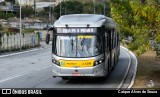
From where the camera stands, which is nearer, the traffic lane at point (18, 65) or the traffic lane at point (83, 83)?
the traffic lane at point (83, 83)

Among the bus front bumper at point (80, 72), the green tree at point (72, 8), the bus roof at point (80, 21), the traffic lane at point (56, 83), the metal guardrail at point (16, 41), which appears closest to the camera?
the traffic lane at point (56, 83)

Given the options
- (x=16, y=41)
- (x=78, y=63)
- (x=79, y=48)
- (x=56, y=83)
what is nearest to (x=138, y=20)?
(x=79, y=48)

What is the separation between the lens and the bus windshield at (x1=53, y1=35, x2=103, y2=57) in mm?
20688

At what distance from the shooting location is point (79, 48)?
20703 millimetres

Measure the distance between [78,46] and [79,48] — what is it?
0.10 meters

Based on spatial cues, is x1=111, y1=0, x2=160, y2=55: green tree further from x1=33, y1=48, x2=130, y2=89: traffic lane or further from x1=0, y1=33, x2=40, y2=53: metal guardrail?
x1=0, y1=33, x2=40, y2=53: metal guardrail

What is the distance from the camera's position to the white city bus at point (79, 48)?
67.2 feet

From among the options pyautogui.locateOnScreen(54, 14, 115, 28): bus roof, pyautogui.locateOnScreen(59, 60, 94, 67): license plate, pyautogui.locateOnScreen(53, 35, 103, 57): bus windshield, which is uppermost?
pyautogui.locateOnScreen(54, 14, 115, 28): bus roof

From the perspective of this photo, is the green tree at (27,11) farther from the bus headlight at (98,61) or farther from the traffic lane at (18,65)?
the bus headlight at (98,61)

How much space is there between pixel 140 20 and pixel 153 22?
0.61 m

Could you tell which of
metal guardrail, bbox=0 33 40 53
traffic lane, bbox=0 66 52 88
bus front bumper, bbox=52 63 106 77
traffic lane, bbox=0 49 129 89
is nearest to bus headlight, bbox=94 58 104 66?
bus front bumper, bbox=52 63 106 77

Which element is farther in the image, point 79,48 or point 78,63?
point 79,48

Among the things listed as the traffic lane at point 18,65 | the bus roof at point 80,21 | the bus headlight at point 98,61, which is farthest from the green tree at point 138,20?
the traffic lane at point 18,65

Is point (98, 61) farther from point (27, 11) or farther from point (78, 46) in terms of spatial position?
point (27, 11)
